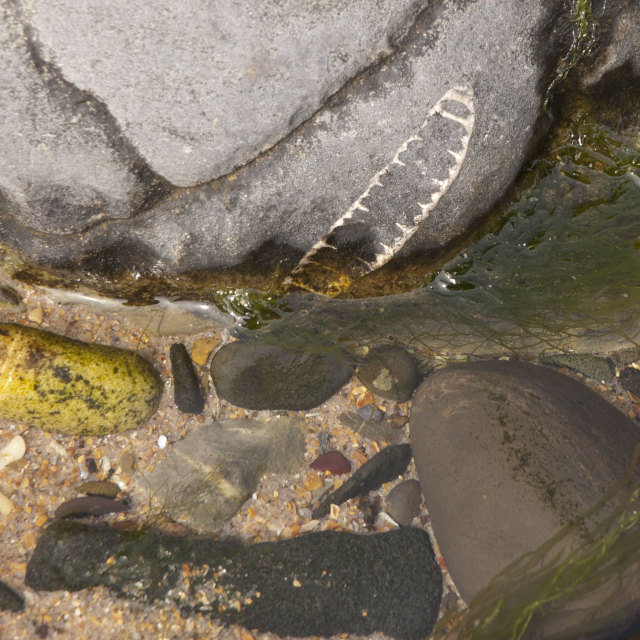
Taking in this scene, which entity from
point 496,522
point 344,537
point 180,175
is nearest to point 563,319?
point 496,522

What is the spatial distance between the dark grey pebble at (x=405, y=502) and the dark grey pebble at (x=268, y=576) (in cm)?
15

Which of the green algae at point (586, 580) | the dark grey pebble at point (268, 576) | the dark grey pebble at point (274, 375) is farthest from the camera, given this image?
the dark grey pebble at point (274, 375)

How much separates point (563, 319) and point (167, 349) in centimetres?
246

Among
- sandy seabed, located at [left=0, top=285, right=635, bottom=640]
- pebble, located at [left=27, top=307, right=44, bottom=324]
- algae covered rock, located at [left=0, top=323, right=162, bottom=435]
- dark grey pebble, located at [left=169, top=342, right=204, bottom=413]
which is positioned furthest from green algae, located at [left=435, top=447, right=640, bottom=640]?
pebble, located at [left=27, top=307, right=44, bottom=324]

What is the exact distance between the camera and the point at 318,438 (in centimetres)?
306

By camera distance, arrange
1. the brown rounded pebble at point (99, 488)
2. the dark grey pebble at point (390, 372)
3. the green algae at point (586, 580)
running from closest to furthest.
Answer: the green algae at point (586, 580), the brown rounded pebble at point (99, 488), the dark grey pebble at point (390, 372)

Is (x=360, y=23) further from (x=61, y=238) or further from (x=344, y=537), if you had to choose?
(x=344, y=537)

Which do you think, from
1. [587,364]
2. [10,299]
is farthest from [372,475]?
[10,299]

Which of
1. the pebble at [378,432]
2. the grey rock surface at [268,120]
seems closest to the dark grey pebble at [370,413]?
the pebble at [378,432]

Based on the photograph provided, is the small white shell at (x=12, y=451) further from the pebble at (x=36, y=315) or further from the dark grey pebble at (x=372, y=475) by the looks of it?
the dark grey pebble at (x=372, y=475)

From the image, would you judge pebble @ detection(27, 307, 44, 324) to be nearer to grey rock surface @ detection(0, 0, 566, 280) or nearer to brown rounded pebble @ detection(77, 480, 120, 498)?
grey rock surface @ detection(0, 0, 566, 280)

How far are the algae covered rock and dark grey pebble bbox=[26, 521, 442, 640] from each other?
61cm

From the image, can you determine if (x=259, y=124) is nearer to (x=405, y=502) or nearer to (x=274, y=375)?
(x=274, y=375)

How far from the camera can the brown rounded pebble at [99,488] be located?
2.82m
